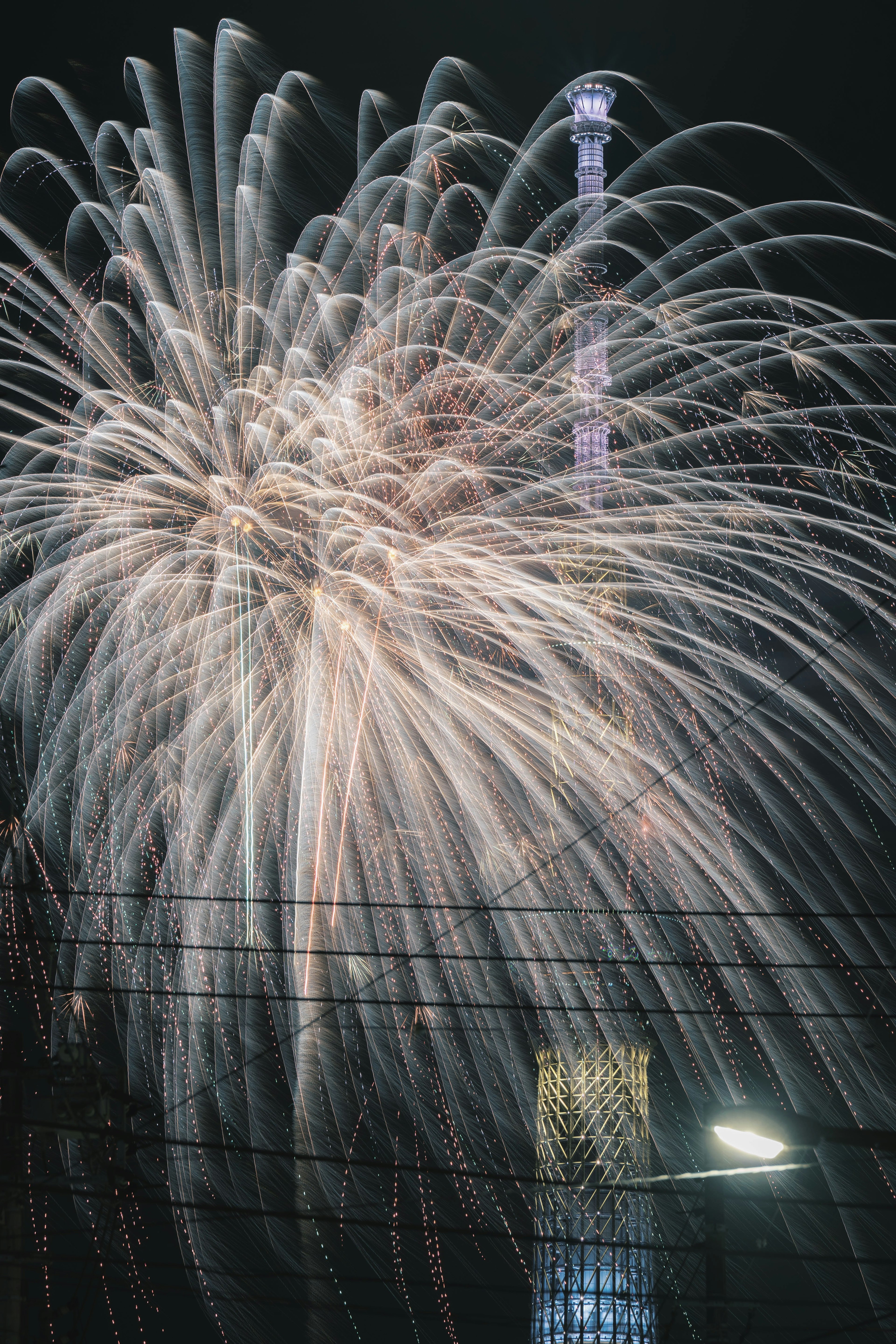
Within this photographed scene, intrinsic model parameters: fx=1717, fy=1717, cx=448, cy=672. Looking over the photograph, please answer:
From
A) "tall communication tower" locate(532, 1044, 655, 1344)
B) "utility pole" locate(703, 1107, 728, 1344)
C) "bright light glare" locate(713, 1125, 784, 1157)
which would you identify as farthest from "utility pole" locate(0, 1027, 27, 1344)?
"tall communication tower" locate(532, 1044, 655, 1344)

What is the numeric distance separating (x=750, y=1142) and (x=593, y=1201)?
167 ft

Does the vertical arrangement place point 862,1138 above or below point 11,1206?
below

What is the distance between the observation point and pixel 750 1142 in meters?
12.8

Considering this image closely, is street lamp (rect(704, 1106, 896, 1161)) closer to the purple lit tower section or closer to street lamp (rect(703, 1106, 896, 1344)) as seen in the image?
street lamp (rect(703, 1106, 896, 1344))

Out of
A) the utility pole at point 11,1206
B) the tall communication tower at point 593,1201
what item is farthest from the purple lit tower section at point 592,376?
the tall communication tower at point 593,1201

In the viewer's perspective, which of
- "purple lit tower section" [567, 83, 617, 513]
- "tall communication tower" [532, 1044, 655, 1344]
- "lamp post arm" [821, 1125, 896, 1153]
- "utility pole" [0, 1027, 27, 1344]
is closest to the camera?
"lamp post arm" [821, 1125, 896, 1153]

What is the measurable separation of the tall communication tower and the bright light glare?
4621cm

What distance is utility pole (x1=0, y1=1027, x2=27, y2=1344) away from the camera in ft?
60.7

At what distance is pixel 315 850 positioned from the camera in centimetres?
2464

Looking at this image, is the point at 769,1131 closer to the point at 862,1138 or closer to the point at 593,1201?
the point at 862,1138

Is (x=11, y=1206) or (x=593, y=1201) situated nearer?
(x=11, y=1206)

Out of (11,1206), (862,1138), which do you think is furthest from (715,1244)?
(11,1206)

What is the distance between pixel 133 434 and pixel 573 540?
6940 mm

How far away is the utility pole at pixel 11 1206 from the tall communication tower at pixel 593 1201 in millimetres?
40920
